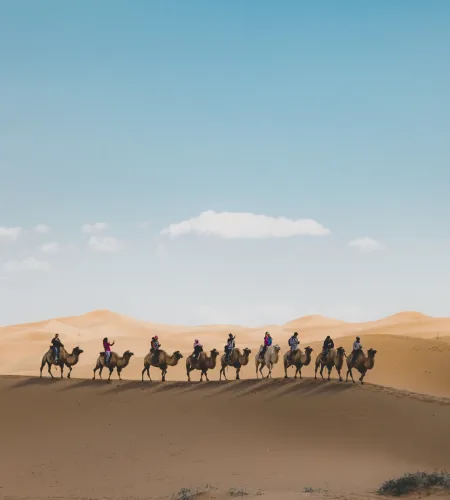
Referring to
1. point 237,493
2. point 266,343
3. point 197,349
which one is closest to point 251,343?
point 197,349

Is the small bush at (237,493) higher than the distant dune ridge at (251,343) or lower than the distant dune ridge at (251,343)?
lower

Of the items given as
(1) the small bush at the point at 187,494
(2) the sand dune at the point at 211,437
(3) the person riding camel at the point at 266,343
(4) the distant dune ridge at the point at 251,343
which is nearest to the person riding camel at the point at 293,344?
(3) the person riding camel at the point at 266,343

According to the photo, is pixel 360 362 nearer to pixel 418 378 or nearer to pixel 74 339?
pixel 418 378

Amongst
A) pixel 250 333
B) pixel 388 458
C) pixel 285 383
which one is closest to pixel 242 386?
pixel 285 383

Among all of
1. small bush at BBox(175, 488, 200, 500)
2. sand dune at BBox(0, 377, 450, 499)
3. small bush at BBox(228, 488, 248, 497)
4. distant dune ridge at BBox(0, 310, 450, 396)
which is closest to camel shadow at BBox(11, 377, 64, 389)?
sand dune at BBox(0, 377, 450, 499)

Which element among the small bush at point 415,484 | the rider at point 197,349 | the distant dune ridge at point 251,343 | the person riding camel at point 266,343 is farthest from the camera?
the distant dune ridge at point 251,343

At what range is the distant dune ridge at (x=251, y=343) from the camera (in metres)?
42.6

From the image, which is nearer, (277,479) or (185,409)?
(277,479)

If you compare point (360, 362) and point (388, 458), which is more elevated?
point (360, 362)

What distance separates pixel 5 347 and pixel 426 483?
2024 inches

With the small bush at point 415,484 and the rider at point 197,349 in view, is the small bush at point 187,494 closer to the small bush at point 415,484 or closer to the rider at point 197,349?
the small bush at point 415,484

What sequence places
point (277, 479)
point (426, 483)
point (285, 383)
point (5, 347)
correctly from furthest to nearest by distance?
point (5, 347), point (285, 383), point (277, 479), point (426, 483)

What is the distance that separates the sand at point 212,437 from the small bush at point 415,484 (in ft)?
3.03

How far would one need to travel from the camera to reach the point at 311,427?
939 inches
